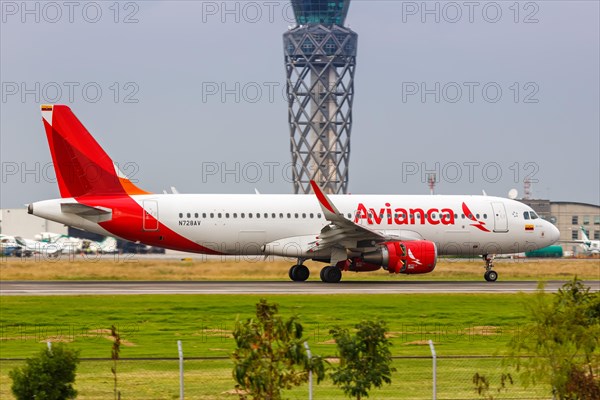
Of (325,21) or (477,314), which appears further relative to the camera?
(325,21)

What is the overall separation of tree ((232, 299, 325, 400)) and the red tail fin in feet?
94.7

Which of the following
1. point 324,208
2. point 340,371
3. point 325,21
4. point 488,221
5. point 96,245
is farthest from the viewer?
point 325,21

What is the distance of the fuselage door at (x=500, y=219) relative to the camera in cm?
4691

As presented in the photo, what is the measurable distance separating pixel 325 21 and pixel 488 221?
139 metres

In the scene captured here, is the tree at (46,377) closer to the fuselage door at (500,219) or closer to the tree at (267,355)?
the tree at (267,355)

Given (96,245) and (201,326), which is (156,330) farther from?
(96,245)

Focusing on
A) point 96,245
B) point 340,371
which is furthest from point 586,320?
point 96,245

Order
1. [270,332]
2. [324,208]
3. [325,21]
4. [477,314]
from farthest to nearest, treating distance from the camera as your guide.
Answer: [325,21], [324,208], [477,314], [270,332]

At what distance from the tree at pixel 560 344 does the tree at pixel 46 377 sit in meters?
7.10

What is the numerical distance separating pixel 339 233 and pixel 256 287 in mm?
4255

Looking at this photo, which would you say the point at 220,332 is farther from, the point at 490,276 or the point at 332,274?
the point at 490,276

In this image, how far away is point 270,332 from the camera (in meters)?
15.1

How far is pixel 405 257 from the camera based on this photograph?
136ft

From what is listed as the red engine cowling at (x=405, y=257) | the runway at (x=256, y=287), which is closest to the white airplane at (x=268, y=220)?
the red engine cowling at (x=405, y=257)
